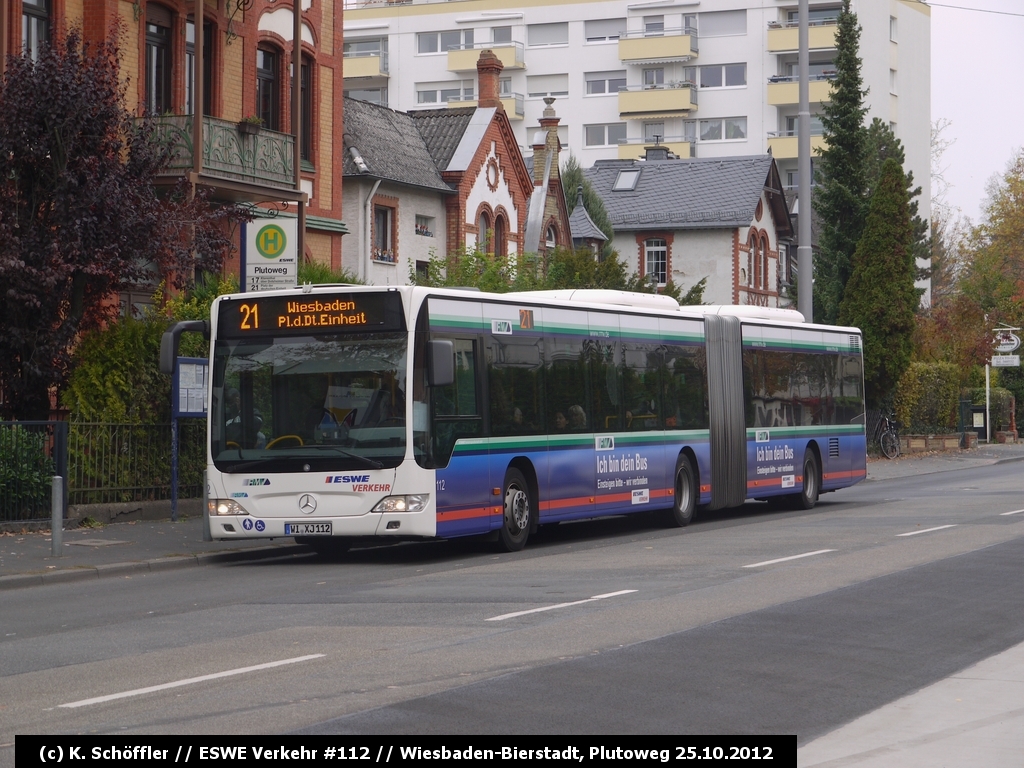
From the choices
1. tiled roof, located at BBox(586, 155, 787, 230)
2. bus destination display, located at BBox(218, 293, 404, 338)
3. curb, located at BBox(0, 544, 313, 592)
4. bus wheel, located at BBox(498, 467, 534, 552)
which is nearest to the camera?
curb, located at BBox(0, 544, 313, 592)

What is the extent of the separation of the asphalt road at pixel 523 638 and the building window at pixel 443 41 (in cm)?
7399

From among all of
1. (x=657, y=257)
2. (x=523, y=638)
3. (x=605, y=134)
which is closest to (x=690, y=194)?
(x=657, y=257)

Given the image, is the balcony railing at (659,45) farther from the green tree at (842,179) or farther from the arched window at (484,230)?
the arched window at (484,230)

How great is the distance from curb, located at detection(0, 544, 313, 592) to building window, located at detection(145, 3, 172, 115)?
12124 mm

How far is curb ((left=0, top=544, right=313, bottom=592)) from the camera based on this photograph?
1540cm

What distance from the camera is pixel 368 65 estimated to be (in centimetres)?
9100

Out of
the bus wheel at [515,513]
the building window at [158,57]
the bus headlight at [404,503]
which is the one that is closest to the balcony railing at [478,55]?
the building window at [158,57]

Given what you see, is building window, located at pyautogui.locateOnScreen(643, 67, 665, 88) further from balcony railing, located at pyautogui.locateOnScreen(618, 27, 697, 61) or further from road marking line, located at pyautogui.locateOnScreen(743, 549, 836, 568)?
road marking line, located at pyautogui.locateOnScreen(743, 549, 836, 568)

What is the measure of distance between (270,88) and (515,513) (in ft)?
55.7

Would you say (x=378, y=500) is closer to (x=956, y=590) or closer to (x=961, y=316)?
(x=956, y=590)

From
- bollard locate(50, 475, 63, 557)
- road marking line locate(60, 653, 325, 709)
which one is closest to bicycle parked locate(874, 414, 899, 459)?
bollard locate(50, 475, 63, 557)

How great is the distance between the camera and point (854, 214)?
50188 mm

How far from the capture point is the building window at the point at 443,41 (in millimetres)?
89750

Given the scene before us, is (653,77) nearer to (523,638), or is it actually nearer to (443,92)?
(443,92)
